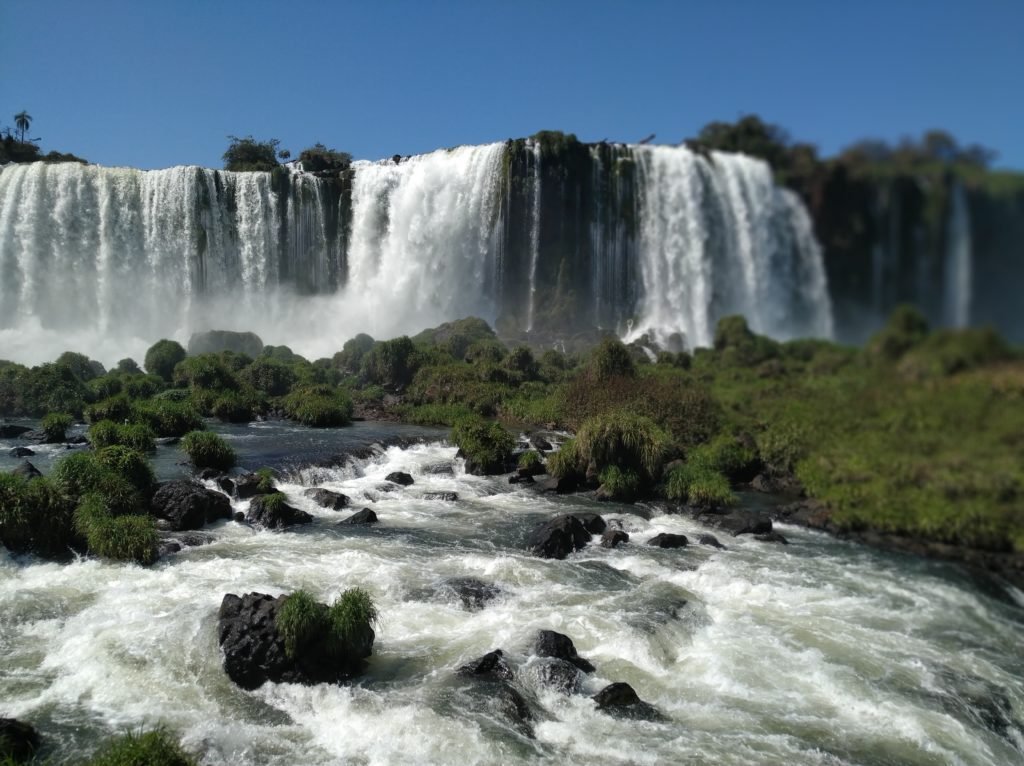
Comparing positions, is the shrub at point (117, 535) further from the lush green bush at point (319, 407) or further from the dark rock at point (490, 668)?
the lush green bush at point (319, 407)

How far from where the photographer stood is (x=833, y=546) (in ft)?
49.2

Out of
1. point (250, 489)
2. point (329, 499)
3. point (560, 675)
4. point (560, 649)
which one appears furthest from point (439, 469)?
point (560, 675)

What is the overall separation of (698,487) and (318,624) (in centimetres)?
1194

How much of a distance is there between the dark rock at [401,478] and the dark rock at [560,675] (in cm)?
1121

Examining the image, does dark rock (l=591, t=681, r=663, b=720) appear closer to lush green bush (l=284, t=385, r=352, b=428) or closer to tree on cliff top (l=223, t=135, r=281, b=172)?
lush green bush (l=284, t=385, r=352, b=428)

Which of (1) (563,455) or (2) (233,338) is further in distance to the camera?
(2) (233,338)

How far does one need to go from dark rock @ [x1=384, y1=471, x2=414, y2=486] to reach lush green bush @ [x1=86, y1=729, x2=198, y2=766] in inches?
502

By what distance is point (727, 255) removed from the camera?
13.0 meters

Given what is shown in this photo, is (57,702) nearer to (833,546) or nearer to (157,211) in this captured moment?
(833,546)

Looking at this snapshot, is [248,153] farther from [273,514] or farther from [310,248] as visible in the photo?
[273,514]

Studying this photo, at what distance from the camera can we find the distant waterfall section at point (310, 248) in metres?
45.4

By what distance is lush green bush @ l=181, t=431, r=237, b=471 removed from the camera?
63.6 ft

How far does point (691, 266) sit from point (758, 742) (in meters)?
11.5

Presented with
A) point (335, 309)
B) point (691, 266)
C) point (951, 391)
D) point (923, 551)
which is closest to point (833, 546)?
point (923, 551)
